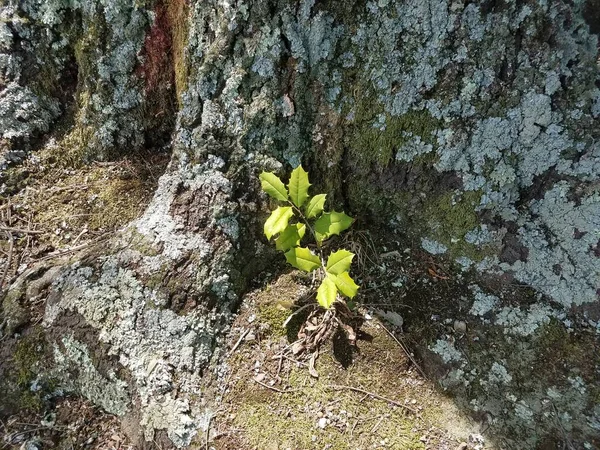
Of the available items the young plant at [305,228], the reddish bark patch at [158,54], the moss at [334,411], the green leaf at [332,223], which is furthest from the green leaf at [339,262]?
the reddish bark patch at [158,54]

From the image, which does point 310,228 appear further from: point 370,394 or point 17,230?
point 17,230

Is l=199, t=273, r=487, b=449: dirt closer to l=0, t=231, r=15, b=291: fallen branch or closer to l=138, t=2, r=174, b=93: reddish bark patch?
l=0, t=231, r=15, b=291: fallen branch

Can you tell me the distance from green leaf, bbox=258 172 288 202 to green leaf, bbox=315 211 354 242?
0.20 meters

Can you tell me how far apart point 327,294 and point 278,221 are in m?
0.37

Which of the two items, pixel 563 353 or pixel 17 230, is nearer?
pixel 563 353

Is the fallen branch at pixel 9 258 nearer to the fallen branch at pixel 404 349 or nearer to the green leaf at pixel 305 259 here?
the green leaf at pixel 305 259

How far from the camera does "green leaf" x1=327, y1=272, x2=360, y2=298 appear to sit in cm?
176

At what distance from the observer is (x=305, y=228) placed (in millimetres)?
1947

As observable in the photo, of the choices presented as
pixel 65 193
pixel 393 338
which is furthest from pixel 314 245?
pixel 65 193

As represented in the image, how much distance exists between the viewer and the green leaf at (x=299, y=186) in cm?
180

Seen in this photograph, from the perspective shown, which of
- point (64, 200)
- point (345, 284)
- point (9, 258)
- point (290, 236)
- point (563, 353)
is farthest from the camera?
point (64, 200)

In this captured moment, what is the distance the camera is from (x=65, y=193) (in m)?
2.57

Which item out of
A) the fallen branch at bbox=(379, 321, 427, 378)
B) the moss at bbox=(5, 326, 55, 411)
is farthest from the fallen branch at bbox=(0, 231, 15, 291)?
the fallen branch at bbox=(379, 321, 427, 378)

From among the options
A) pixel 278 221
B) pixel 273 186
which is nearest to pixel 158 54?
pixel 273 186
